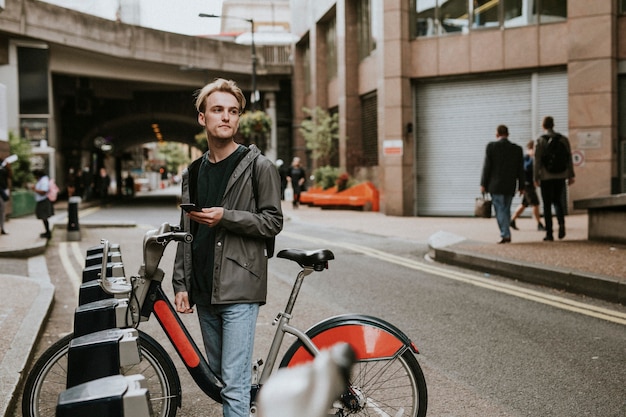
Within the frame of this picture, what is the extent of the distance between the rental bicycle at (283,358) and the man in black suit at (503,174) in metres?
9.26

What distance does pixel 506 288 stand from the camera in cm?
915

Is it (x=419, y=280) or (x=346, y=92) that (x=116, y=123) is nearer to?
(x=346, y=92)

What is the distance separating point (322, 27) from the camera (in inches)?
1419

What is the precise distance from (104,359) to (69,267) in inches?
338

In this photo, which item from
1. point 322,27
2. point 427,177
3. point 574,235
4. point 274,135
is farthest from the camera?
point 274,135

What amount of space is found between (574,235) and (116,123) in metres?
38.1

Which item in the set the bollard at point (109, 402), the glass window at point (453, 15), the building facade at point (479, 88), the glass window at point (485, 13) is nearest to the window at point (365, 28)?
the building facade at point (479, 88)

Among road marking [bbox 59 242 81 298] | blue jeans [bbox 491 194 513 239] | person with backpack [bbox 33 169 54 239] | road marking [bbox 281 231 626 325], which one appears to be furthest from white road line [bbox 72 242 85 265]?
blue jeans [bbox 491 194 513 239]

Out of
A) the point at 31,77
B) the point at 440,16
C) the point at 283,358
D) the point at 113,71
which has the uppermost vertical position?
the point at 440,16

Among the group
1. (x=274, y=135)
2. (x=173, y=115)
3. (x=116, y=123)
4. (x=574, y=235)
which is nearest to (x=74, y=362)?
(x=574, y=235)

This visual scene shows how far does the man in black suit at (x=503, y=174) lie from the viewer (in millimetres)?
12531

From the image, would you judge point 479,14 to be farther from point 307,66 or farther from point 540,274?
point 307,66

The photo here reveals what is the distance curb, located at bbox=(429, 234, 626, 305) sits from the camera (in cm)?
827

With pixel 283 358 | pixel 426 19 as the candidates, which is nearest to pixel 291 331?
pixel 283 358
